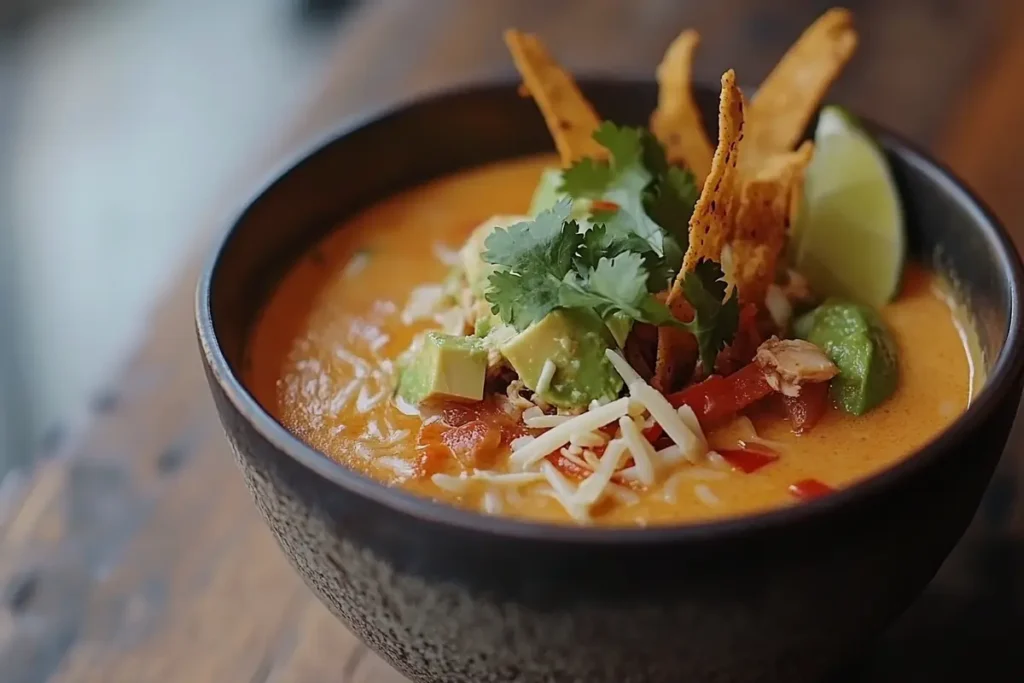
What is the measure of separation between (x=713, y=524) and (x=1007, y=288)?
0.53m

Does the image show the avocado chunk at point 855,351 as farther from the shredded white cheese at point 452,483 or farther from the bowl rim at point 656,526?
the shredded white cheese at point 452,483

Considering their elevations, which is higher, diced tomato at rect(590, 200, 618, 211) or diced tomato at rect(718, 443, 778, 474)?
diced tomato at rect(590, 200, 618, 211)

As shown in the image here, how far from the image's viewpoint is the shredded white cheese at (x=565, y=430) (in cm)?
114

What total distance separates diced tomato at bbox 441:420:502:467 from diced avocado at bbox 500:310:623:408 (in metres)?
0.06

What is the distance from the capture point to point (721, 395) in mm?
1213

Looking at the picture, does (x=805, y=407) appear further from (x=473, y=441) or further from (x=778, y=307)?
(x=473, y=441)

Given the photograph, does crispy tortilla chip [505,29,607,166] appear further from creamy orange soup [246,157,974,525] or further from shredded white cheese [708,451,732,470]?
shredded white cheese [708,451,732,470]

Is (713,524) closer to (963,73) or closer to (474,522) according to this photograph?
(474,522)

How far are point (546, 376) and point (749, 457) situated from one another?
212 millimetres

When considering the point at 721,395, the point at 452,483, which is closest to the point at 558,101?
the point at 721,395

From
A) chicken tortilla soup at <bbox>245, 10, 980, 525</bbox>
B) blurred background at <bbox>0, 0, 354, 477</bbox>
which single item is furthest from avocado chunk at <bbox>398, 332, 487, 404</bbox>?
blurred background at <bbox>0, 0, 354, 477</bbox>

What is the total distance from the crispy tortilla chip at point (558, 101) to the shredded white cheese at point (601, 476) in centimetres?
52

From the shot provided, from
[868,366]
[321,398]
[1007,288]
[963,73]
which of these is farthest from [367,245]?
[963,73]

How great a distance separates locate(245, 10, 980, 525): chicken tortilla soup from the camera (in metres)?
1.14
